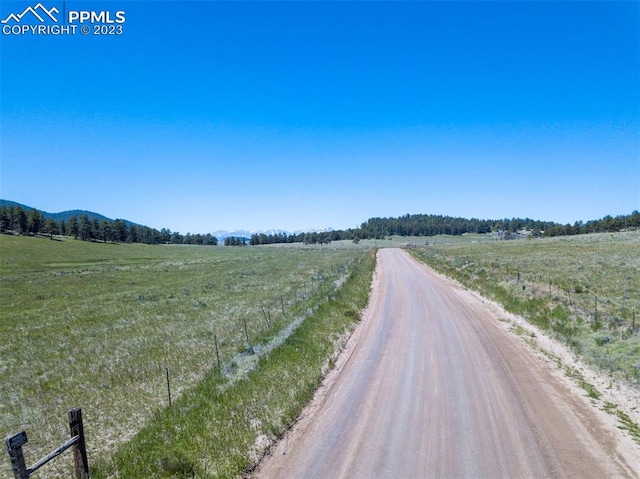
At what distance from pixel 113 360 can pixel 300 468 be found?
1414 centimetres

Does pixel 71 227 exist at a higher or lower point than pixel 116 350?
higher

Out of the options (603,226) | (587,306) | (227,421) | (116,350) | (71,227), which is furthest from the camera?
(603,226)

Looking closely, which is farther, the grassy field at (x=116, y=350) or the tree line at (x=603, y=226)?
the tree line at (x=603, y=226)

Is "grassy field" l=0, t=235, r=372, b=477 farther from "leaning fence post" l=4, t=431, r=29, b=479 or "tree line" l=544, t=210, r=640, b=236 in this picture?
"tree line" l=544, t=210, r=640, b=236

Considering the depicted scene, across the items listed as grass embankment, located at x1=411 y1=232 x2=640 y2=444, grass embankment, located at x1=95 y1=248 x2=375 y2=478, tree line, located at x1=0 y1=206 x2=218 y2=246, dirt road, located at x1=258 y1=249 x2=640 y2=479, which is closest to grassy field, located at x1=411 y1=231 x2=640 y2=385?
grass embankment, located at x1=411 y1=232 x2=640 y2=444

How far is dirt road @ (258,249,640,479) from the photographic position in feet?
25.7

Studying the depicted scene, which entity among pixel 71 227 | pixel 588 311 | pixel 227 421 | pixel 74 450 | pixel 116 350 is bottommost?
pixel 116 350

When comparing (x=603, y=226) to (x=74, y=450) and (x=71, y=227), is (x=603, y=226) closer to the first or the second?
(x=74, y=450)

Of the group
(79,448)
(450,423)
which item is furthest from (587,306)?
(79,448)

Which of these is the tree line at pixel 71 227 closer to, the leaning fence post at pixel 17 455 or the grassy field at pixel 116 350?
the grassy field at pixel 116 350

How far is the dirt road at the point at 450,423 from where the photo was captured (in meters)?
7.84

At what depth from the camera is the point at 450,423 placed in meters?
9.48

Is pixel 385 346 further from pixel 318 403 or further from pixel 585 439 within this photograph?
pixel 585 439

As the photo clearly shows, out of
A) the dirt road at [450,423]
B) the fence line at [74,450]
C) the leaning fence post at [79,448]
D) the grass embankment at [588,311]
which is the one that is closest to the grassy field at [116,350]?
the leaning fence post at [79,448]
